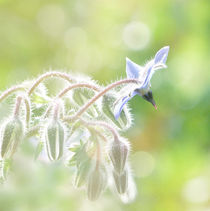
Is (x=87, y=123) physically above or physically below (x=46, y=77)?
below

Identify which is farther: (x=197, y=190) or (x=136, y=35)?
(x=136, y=35)

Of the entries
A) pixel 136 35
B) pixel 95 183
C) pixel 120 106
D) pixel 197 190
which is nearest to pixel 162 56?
pixel 120 106

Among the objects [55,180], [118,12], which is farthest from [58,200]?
[118,12]

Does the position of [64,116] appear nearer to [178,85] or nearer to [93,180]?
[93,180]

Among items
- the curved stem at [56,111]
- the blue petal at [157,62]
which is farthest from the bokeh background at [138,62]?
the blue petal at [157,62]

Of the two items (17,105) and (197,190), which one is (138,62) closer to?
(197,190)

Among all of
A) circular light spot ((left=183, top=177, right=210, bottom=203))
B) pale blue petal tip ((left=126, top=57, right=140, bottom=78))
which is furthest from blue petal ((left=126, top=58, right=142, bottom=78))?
circular light spot ((left=183, top=177, right=210, bottom=203))
